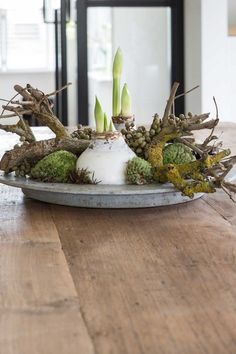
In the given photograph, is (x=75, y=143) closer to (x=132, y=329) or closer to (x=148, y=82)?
(x=132, y=329)

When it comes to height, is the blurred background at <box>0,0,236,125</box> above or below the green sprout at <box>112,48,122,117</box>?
above

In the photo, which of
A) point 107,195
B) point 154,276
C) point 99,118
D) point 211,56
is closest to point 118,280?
point 154,276

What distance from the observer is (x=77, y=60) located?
17.1 ft

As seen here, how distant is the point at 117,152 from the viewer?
1219 mm

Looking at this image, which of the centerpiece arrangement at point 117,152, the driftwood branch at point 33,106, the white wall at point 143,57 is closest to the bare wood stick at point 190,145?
the centerpiece arrangement at point 117,152

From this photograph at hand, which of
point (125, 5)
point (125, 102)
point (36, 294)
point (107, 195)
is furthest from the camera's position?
point (125, 5)

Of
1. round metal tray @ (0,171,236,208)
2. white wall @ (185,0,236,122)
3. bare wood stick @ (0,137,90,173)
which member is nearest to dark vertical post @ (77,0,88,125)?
white wall @ (185,0,236,122)

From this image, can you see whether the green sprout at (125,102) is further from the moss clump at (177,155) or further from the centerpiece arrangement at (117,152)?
the moss clump at (177,155)

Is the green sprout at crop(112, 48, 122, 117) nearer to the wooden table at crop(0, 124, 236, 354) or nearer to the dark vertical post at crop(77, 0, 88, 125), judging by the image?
the wooden table at crop(0, 124, 236, 354)

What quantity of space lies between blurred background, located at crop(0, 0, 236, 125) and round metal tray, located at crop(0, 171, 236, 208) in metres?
3.81

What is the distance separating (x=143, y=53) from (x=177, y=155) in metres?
4.19

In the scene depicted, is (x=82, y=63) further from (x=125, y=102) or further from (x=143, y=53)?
(x=125, y=102)

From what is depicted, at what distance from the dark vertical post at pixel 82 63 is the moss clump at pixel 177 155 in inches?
158

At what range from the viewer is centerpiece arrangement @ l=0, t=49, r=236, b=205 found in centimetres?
121
